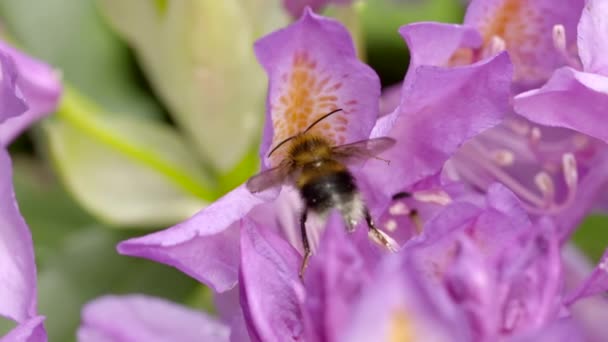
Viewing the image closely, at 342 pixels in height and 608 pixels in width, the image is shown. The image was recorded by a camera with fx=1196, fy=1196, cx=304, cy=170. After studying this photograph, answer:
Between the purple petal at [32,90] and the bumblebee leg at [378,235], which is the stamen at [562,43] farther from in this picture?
the purple petal at [32,90]

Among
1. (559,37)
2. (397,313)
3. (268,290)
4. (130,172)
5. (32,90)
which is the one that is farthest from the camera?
(130,172)

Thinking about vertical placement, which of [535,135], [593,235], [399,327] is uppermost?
[399,327]

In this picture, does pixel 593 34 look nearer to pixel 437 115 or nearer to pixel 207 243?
pixel 437 115

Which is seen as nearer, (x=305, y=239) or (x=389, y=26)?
(x=305, y=239)

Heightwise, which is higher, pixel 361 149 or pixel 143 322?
pixel 361 149

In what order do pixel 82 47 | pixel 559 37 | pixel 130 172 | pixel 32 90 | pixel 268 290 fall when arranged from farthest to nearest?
pixel 82 47 → pixel 130 172 → pixel 32 90 → pixel 559 37 → pixel 268 290

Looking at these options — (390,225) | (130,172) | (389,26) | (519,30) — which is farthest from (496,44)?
(389,26)
